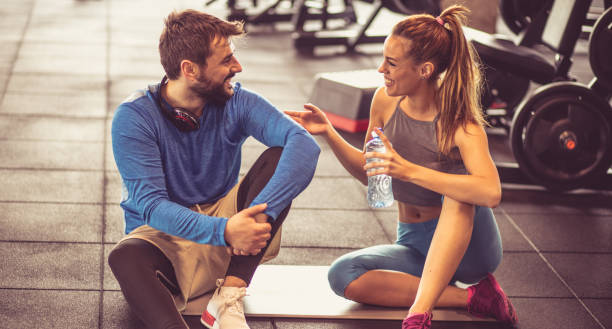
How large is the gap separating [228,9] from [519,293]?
4.93 meters

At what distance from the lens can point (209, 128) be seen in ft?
6.79

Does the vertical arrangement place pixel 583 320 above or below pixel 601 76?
below

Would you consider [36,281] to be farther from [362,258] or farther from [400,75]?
[400,75]

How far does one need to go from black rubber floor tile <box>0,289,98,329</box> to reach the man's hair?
79 cm

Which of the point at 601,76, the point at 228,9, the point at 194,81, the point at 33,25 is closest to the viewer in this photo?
the point at 194,81

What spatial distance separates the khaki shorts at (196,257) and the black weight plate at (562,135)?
165cm

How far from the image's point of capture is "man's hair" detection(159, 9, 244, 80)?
6.34 ft

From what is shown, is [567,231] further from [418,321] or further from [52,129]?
[52,129]

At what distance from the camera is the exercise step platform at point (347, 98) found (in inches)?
159

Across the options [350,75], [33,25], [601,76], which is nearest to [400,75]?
[601,76]

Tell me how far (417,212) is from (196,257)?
713 mm

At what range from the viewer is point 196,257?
2.06 m

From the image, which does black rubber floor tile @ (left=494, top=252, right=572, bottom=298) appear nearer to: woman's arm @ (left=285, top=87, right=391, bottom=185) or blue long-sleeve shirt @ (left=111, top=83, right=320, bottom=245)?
woman's arm @ (left=285, top=87, right=391, bottom=185)

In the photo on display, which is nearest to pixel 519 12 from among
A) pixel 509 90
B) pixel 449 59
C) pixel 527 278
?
pixel 509 90
